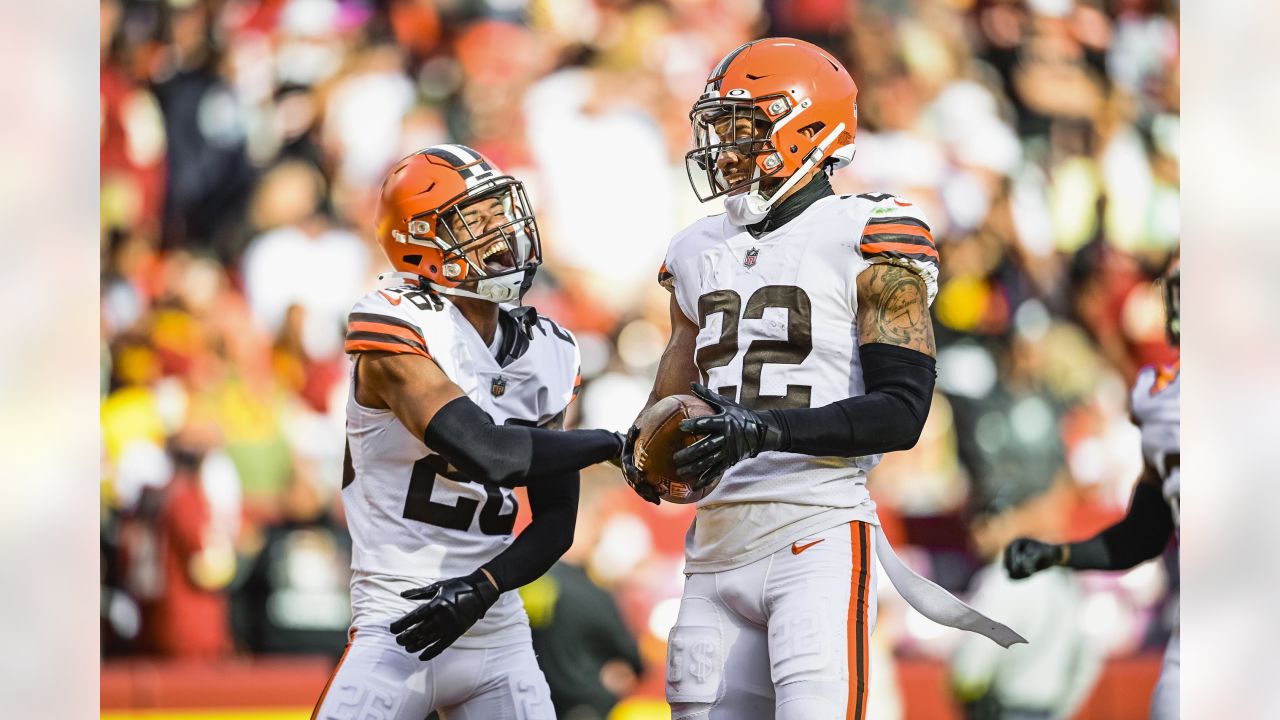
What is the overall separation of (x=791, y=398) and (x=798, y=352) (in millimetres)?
80

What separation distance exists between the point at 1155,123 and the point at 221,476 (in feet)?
12.0

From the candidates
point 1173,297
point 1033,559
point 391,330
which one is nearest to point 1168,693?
point 1033,559

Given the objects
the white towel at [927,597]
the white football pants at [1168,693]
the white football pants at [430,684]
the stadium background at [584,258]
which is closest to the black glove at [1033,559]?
the white football pants at [1168,693]

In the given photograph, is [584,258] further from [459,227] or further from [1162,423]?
[459,227]

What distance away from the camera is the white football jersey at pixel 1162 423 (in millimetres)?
3820

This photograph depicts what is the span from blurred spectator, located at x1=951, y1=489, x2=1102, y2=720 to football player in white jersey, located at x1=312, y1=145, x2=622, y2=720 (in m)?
2.73

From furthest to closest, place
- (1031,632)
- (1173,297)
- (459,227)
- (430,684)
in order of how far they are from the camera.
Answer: (1031,632) → (1173,297) → (459,227) → (430,684)

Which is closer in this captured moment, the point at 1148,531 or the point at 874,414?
the point at 874,414

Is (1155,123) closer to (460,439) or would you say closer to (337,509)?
(337,509)

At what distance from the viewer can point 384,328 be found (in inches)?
100

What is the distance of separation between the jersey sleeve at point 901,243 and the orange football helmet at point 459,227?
729 mm

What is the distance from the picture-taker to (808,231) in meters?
2.38

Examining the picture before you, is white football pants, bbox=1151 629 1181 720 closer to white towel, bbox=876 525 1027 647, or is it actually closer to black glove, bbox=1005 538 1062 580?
black glove, bbox=1005 538 1062 580

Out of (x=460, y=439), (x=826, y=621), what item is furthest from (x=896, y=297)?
(x=460, y=439)
